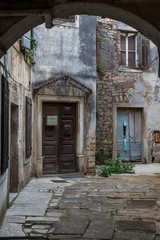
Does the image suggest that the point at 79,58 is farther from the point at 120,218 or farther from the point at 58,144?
the point at 120,218

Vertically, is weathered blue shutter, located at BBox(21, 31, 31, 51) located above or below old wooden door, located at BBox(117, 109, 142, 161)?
above

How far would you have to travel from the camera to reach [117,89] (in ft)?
38.1

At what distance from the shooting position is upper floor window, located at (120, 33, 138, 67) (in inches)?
468

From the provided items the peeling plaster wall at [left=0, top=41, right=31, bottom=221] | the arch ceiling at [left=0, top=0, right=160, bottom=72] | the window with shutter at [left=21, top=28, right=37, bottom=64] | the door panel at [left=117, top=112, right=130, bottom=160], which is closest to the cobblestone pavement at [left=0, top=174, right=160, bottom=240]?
the peeling plaster wall at [left=0, top=41, right=31, bottom=221]

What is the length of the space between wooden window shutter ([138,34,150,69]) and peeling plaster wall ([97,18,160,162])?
0.18m

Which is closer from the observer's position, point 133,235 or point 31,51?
point 133,235

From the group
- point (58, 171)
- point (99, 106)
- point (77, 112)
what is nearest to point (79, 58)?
point (77, 112)

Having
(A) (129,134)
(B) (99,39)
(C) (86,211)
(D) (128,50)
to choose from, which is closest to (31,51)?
(B) (99,39)

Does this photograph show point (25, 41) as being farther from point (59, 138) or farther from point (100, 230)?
point (100, 230)

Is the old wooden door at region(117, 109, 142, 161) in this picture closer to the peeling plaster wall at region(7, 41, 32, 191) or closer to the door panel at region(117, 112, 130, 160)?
the door panel at region(117, 112, 130, 160)

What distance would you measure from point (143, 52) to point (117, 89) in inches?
67.8

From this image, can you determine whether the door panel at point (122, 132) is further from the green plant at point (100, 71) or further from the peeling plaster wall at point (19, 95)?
the peeling plaster wall at point (19, 95)

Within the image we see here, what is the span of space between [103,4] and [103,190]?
4714mm

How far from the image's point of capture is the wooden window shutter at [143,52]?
1184cm
